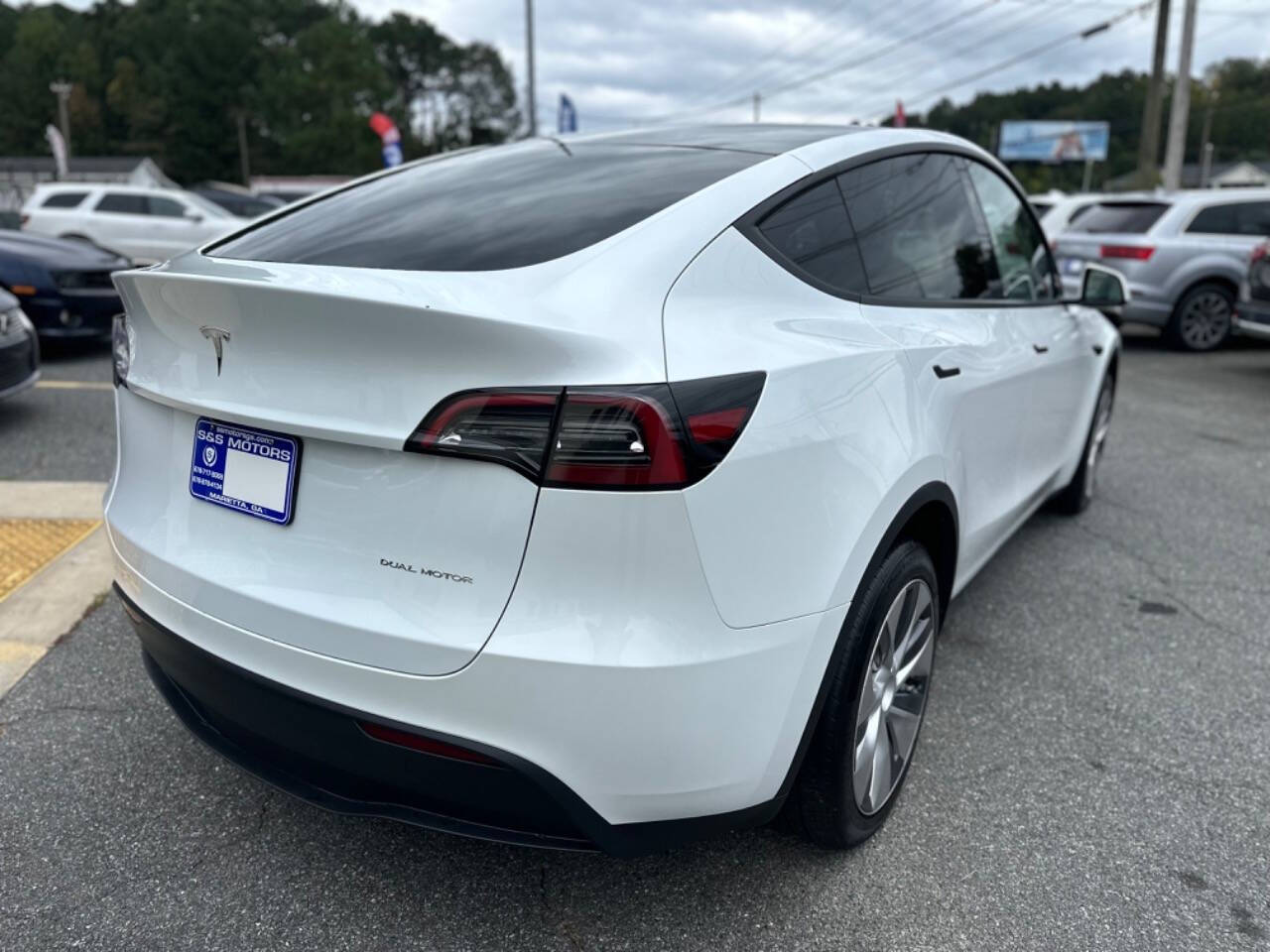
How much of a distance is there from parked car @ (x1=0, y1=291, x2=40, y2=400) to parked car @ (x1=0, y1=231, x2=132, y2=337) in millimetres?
2087

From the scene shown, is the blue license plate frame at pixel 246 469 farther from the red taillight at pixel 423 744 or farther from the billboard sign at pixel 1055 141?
the billboard sign at pixel 1055 141

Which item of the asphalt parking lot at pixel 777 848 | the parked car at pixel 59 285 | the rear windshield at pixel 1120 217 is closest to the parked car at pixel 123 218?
the parked car at pixel 59 285

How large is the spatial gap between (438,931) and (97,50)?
108 m

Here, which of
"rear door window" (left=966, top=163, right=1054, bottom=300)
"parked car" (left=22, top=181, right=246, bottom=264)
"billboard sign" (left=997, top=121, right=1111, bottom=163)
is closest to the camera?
"rear door window" (left=966, top=163, right=1054, bottom=300)

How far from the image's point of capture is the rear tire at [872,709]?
2039mm

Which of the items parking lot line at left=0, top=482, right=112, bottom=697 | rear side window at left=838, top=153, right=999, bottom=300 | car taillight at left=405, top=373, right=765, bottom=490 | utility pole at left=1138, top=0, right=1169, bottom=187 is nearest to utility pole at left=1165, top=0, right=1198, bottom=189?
utility pole at left=1138, top=0, right=1169, bottom=187

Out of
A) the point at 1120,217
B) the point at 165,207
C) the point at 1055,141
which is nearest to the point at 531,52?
the point at 165,207

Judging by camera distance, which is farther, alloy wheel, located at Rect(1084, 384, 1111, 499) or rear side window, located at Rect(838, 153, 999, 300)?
alloy wheel, located at Rect(1084, 384, 1111, 499)

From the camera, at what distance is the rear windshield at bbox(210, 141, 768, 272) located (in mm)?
2014

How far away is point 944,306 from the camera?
2.71 metres

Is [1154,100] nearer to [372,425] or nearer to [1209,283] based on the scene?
[1209,283]

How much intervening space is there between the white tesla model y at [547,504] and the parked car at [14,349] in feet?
13.1

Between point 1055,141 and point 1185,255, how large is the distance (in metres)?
74.8

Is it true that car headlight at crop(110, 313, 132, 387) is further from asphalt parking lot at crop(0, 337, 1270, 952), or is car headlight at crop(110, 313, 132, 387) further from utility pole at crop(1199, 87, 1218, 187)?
utility pole at crop(1199, 87, 1218, 187)
